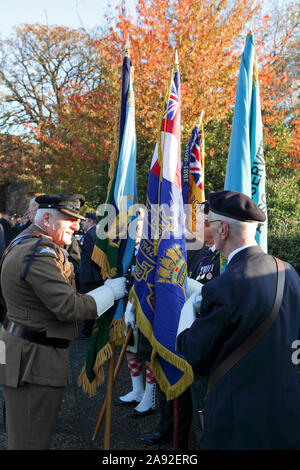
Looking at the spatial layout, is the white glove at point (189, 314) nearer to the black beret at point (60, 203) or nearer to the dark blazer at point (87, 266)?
the black beret at point (60, 203)

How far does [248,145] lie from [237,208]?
1.53m

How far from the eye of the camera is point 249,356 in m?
1.98

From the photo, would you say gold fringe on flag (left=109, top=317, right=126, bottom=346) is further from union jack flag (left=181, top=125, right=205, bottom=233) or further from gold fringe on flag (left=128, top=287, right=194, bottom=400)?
union jack flag (left=181, top=125, right=205, bottom=233)

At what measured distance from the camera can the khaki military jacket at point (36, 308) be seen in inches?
98.9

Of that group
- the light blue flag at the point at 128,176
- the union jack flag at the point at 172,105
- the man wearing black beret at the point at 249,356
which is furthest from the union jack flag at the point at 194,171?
the man wearing black beret at the point at 249,356

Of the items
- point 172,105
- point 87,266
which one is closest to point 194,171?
point 87,266

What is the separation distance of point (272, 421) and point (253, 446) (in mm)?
149

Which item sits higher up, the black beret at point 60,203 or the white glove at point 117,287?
the black beret at point 60,203

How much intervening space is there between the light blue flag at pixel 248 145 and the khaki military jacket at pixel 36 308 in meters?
1.62

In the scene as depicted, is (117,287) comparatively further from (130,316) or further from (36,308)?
(36,308)

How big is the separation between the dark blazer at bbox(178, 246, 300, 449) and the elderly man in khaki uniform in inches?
37.2

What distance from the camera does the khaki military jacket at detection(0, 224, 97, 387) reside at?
8.24 ft

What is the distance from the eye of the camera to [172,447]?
3.56m

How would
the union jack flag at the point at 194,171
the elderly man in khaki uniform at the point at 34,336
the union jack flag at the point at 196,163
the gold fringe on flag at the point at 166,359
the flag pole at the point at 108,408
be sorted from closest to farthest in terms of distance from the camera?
1. the elderly man in khaki uniform at the point at 34,336
2. the gold fringe on flag at the point at 166,359
3. the flag pole at the point at 108,408
4. the union jack flag at the point at 194,171
5. the union jack flag at the point at 196,163
